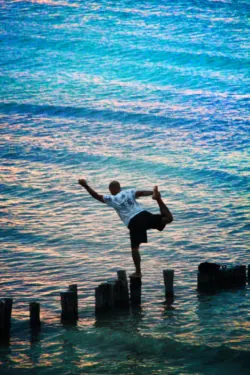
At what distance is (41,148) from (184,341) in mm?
15624

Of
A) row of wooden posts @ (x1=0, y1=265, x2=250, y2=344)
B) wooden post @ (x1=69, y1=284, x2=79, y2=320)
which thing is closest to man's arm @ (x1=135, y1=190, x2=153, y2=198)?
row of wooden posts @ (x1=0, y1=265, x2=250, y2=344)

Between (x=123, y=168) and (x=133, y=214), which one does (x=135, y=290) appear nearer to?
(x=133, y=214)

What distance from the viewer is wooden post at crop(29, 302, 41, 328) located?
1131cm

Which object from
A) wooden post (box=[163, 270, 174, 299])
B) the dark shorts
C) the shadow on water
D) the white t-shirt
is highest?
the white t-shirt

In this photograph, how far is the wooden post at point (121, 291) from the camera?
11.9 meters

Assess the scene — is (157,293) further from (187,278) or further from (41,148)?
(41,148)

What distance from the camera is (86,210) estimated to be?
734 inches

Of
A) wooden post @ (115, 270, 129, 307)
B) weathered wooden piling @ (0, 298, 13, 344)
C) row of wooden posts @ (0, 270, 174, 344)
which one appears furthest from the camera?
wooden post @ (115, 270, 129, 307)

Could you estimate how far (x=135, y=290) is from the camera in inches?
481

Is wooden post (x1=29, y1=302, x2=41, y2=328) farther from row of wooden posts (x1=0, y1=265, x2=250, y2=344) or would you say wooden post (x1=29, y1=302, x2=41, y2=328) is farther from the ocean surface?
the ocean surface

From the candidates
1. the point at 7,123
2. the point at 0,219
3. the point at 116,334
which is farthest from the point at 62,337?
the point at 7,123

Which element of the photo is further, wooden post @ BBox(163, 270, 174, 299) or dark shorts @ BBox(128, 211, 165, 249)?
wooden post @ BBox(163, 270, 174, 299)

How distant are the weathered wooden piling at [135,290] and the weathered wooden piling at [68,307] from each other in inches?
39.8

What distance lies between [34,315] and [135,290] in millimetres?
1691
